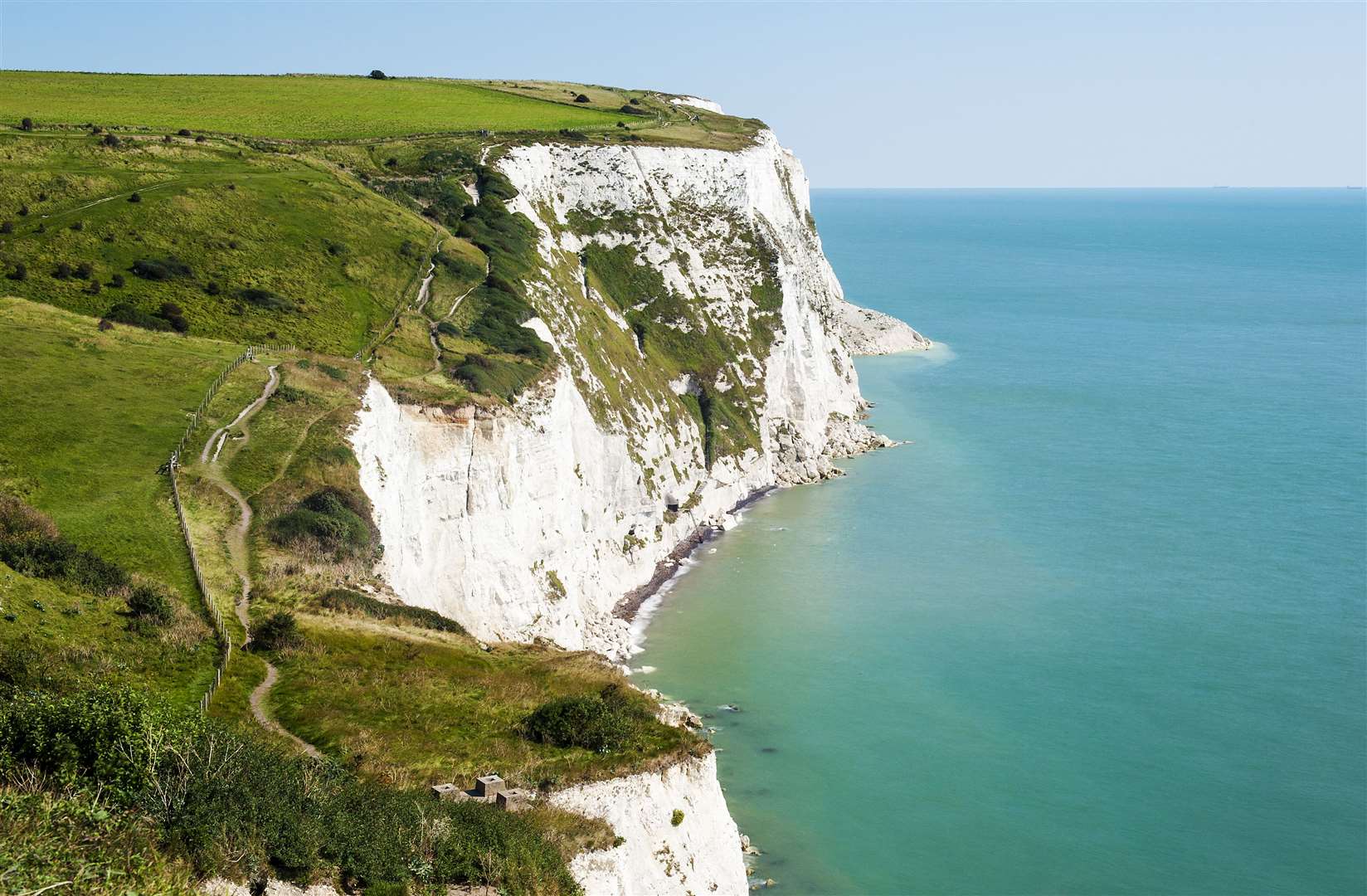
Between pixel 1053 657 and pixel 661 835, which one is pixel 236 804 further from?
pixel 1053 657

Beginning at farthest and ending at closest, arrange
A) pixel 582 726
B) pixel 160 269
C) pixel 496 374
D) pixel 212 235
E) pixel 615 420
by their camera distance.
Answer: pixel 615 420
pixel 212 235
pixel 160 269
pixel 496 374
pixel 582 726

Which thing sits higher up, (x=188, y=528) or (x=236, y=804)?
(x=188, y=528)

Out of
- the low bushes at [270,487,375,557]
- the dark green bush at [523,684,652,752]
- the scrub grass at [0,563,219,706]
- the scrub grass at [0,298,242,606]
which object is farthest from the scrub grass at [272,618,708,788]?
the scrub grass at [0,298,242,606]

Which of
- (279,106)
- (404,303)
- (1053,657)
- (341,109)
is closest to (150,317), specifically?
(404,303)

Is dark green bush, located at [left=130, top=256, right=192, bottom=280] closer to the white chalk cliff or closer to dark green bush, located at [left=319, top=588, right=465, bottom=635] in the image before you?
the white chalk cliff

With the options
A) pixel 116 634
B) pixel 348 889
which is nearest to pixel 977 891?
pixel 348 889

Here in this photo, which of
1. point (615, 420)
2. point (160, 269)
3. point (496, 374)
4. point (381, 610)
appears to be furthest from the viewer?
point (615, 420)

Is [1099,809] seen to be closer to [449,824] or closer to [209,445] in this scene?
[449,824]
